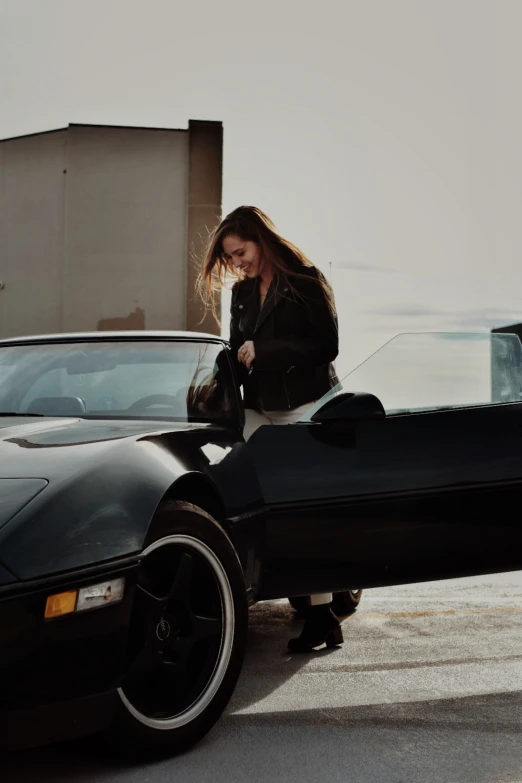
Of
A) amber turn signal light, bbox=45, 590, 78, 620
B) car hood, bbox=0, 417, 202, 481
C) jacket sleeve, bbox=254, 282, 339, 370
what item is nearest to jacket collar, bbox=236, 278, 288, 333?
jacket sleeve, bbox=254, 282, 339, 370

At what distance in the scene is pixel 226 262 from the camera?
475 centimetres

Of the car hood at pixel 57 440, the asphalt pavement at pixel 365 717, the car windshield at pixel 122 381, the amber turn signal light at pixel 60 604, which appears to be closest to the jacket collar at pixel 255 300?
the car windshield at pixel 122 381

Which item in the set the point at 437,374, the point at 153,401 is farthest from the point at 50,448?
the point at 437,374

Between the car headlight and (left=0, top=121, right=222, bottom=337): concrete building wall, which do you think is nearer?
the car headlight

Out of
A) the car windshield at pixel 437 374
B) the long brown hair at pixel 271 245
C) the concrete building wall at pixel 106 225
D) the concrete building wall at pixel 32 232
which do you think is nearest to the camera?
the car windshield at pixel 437 374

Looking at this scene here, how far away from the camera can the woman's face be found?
15.1 feet

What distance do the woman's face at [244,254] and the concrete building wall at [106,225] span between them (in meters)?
18.6

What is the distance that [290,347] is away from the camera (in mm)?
4324

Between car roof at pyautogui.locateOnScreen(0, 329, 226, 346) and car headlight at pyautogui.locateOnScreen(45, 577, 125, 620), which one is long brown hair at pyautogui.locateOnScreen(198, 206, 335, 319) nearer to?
car roof at pyautogui.locateOnScreen(0, 329, 226, 346)

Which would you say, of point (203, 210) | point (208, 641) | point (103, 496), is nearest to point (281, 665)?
point (208, 641)

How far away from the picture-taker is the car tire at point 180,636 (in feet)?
9.36

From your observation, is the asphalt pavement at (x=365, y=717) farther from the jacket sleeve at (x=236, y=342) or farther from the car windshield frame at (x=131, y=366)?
the jacket sleeve at (x=236, y=342)

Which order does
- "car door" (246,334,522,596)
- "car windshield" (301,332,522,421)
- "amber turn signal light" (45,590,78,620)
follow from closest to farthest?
"amber turn signal light" (45,590,78,620) → "car door" (246,334,522,596) → "car windshield" (301,332,522,421)

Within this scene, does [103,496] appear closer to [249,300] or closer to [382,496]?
[382,496]
